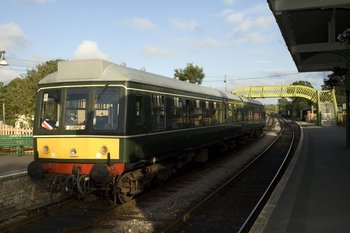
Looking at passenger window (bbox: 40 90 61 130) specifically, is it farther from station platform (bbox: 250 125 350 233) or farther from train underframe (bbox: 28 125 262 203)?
station platform (bbox: 250 125 350 233)

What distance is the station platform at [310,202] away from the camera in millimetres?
6676

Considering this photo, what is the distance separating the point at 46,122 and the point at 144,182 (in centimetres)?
254

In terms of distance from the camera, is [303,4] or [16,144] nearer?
[303,4]

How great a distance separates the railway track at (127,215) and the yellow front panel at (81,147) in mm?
1118

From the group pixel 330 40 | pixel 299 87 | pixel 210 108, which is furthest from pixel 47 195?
pixel 299 87

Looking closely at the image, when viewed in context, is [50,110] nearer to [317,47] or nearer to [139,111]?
[139,111]

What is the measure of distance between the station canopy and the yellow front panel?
17.6 feet

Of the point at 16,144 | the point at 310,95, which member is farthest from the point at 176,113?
the point at 310,95

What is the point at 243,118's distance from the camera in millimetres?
22219

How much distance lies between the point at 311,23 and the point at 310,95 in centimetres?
4490

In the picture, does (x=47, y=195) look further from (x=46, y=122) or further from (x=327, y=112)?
(x=327, y=112)

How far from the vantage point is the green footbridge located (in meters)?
48.5

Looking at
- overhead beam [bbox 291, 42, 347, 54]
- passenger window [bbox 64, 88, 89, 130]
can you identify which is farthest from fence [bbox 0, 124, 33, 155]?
overhead beam [bbox 291, 42, 347, 54]

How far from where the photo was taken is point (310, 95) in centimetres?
5762
